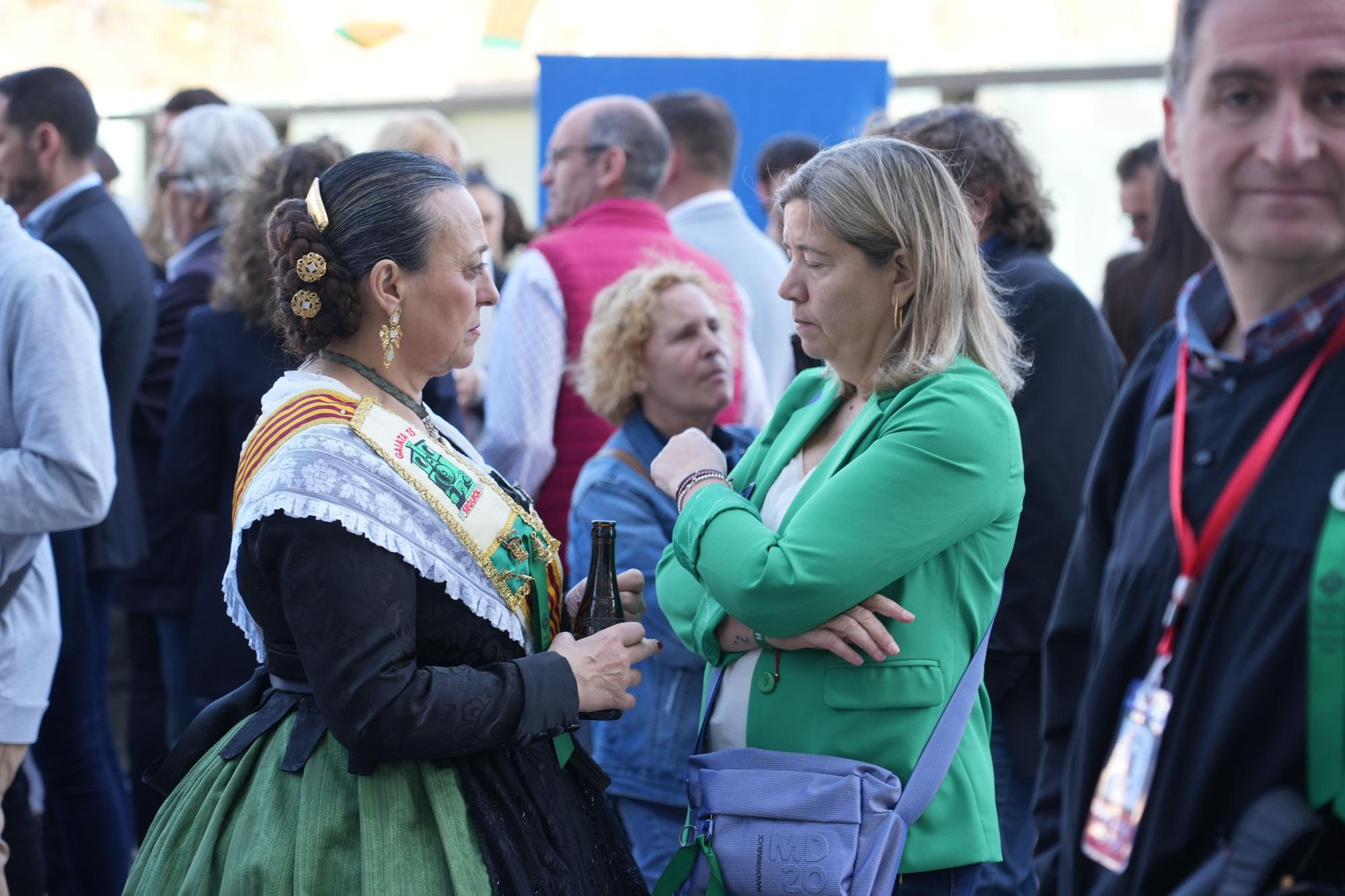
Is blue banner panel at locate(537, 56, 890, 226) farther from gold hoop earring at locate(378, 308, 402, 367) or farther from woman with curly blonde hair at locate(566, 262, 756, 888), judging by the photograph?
gold hoop earring at locate(378, 308, 402, 367)

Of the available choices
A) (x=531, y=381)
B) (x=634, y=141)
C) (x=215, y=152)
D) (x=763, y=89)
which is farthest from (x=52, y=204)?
(x=763, y=89)

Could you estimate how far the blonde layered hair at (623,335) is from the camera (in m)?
3.42

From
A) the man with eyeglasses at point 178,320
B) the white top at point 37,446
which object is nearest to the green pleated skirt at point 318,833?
the white top at point 37,446

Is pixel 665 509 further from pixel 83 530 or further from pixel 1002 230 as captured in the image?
pixel 83 530

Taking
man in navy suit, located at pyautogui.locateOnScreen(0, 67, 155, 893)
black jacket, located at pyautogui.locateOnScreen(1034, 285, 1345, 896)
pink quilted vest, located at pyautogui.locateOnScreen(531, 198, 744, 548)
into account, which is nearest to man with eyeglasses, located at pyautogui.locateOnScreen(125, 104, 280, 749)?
man in navy suit, located at pyautogui.locateOnScreen(0, 67, 155, 893)

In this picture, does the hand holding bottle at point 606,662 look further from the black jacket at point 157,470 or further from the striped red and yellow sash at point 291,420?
the black jacket at point 157,470

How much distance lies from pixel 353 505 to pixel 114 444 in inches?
84.2

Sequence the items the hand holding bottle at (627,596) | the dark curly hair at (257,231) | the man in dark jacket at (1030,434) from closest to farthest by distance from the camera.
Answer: the hand holding bottle at (627,596)
the man in dark jacket at (1030,434)
the dark curly hair at (257,231)

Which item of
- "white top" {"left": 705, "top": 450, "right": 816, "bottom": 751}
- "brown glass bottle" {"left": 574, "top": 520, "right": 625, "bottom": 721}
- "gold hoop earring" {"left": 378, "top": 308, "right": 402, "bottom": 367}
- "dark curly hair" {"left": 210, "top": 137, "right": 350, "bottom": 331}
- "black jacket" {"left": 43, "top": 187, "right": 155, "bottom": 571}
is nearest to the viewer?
"gold hoop earring" {"left": 378, "top": 308, "right": 402, "bottom": 367}

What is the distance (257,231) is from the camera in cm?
359

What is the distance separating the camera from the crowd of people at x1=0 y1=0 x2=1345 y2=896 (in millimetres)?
1409

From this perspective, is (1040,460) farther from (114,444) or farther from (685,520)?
(114,444)

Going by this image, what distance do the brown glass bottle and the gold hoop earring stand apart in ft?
1.57

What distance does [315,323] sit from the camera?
2.25 meters
